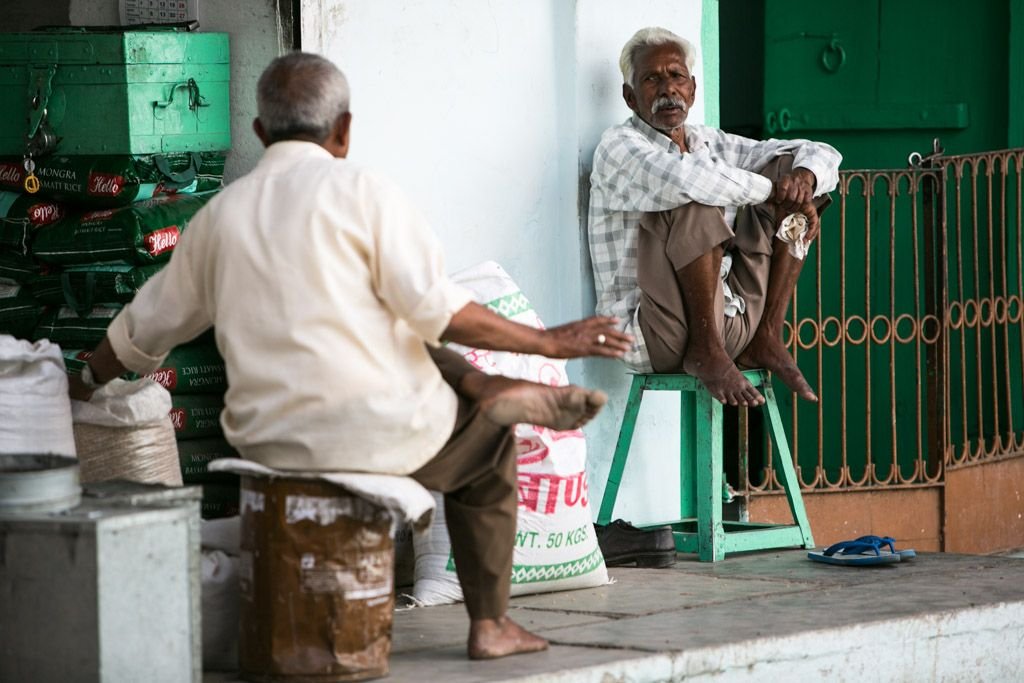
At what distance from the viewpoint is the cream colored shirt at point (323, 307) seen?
3.44 meters

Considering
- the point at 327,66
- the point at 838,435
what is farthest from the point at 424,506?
the point at 838,435

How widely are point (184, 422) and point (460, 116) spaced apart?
137cm

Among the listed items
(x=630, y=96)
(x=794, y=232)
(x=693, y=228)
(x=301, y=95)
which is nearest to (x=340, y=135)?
(x=301, y=95)

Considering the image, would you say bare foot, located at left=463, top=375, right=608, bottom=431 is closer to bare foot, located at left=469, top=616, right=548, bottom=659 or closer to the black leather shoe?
bare foot, located at left=469, top=616, right=548, bottom=659

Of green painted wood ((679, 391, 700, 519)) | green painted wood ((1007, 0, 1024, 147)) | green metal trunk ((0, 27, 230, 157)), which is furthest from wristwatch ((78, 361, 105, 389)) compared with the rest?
green painted wood ((1007, 0, 1024, 147))

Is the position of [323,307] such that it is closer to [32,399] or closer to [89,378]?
[89,378]

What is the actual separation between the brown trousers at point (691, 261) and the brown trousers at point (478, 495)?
5.65ft

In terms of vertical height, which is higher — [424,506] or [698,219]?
[698,219]

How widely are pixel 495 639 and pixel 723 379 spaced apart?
68.4 inches

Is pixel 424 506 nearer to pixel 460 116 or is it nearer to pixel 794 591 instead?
pixel 794 591

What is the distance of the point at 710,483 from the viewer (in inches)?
213

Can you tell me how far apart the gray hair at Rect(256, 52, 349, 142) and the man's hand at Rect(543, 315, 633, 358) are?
26.9 inches

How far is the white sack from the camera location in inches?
159

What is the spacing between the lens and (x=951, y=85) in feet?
25.2
